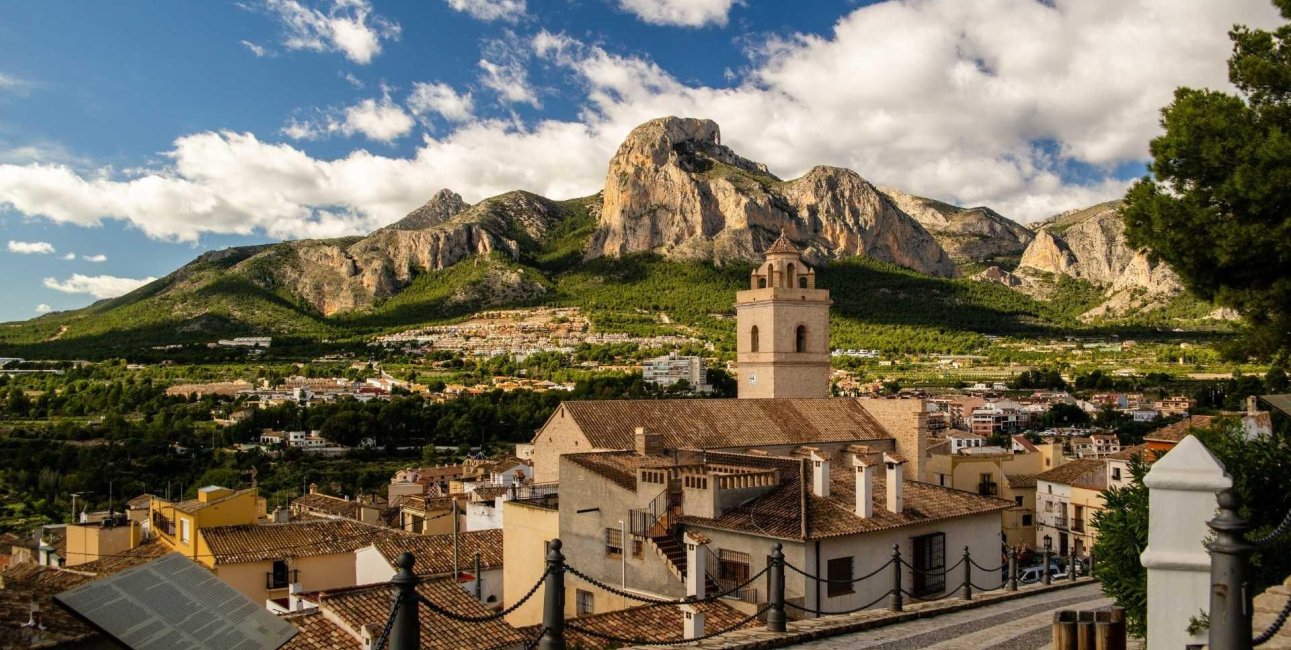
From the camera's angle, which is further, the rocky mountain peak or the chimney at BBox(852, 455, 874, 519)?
the rocky mountain peak

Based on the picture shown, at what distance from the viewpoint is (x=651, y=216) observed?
4948 inches

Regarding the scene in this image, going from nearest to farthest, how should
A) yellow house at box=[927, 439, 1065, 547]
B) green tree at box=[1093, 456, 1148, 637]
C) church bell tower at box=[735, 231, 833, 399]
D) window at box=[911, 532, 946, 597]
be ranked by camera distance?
green tree at box=[1093, 456, 1148, 637] < window at box=[911, 532, 946, 597] < church bell tower at box=[735, 231, 833, 399] < yellow house at box=[927, 439, 1065, 547]

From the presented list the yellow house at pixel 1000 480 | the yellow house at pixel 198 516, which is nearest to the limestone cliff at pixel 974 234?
the yellow house at pixel 1000 480

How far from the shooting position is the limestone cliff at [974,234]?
7136 inches

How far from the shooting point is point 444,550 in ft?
63.4

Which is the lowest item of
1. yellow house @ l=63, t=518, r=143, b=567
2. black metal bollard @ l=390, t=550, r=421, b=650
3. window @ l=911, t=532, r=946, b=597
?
yellow house @ l=63, t=518, r=143, b=567

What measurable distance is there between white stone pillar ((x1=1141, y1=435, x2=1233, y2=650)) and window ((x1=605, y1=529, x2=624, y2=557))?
32.0 ft

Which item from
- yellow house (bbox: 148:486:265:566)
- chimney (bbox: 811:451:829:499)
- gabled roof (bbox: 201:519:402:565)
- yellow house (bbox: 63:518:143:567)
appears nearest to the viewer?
chimney (bbox: 811:451:829:499)

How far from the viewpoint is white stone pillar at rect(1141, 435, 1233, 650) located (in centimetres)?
472

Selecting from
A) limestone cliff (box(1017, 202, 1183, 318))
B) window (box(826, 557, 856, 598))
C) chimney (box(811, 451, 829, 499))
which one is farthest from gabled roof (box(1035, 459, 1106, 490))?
limestone cliff (box(1017, 202, 1183, 318))

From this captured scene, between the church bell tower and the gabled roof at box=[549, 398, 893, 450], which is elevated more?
the church bell tower

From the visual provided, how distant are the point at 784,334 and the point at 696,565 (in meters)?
15.5

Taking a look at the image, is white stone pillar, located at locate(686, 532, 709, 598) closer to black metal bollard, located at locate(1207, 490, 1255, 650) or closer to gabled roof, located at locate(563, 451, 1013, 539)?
gabled roof, located at locate(563, 451, 1013, 539)

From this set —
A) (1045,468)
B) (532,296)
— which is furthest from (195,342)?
(1045,468)
